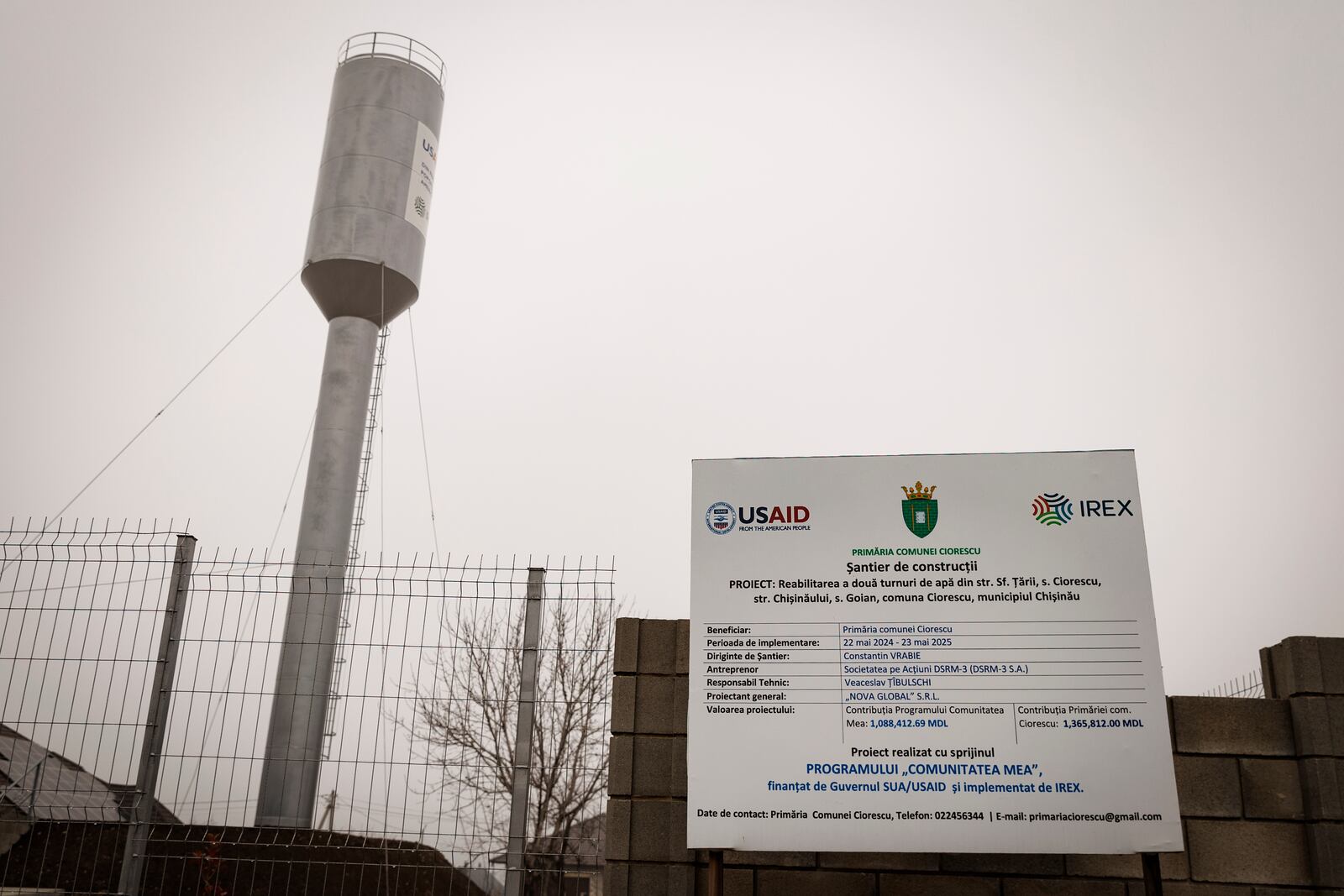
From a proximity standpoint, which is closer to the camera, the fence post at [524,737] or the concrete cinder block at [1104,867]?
the concrete cinder block at [1104,867]

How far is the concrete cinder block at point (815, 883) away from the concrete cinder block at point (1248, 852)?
1.92m

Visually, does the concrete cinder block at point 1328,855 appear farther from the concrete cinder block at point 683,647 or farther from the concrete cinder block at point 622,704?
the concrete cinder block at point 622,704

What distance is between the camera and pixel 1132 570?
20.3 ft

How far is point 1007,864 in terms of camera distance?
6270mm

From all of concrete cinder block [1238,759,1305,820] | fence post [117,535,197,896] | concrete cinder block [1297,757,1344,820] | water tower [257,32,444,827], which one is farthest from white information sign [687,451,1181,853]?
water tower [257,32,444,827]

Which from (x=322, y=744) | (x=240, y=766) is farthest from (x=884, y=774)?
(x=322, y=744)

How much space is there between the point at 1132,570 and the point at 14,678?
7.43 m

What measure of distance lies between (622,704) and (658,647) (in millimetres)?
418

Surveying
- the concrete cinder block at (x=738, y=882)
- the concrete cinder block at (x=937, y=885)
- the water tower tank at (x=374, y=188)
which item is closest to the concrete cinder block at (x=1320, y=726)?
the concrete cinder block at (x=937, y=885)

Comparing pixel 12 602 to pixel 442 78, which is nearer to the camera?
pixel 12 602

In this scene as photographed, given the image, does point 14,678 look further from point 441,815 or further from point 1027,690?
point 1027,690

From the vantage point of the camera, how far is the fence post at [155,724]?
6.96 meters

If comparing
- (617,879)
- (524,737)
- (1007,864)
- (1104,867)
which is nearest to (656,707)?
(524,737)

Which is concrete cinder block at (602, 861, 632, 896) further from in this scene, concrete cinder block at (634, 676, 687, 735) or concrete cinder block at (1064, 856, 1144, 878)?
concrete cinder block at (1064, 856, 1144, 878)
